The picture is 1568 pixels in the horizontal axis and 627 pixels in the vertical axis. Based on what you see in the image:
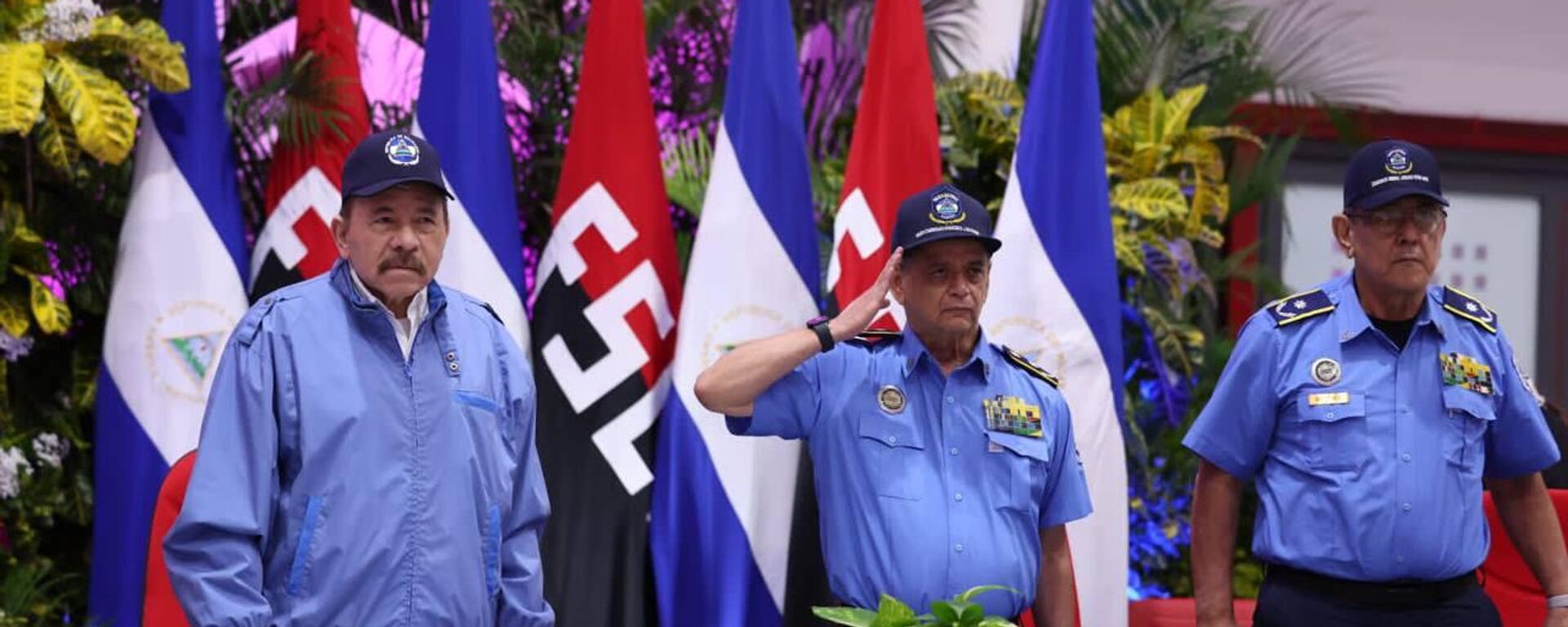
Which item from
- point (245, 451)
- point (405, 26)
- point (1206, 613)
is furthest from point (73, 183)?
point (1206, 613)

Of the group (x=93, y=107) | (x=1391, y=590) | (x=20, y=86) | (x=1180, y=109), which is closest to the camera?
(x=1391, y=590)

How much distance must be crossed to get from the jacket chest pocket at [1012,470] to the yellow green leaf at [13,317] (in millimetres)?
2451

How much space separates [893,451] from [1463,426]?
1014 millimetres

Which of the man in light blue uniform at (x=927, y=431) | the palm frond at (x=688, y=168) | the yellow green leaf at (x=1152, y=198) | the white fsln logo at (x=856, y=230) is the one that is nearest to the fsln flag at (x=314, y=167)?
the palm frond at (x=688, y=168)

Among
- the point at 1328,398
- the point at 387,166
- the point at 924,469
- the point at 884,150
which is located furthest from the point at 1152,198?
the point at 387,166

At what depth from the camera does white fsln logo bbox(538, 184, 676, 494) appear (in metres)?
4.75

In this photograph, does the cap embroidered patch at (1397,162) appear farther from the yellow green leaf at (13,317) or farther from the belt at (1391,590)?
the yellow green leaf at (13,317)

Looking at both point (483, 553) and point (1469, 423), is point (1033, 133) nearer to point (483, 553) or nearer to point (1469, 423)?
point (1469, 423)

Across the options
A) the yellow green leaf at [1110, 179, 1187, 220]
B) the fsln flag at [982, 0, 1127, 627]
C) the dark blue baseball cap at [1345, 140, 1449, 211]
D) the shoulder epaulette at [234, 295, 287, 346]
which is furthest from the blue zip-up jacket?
the yellow green leaf at [1110, 179, 1187, 220]

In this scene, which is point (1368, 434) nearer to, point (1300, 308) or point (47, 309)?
point (1300, 308)

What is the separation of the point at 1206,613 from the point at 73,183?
10.1ft

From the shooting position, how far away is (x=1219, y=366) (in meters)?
5.82

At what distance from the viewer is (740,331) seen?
4750mm

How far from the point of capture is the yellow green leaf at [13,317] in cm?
453
